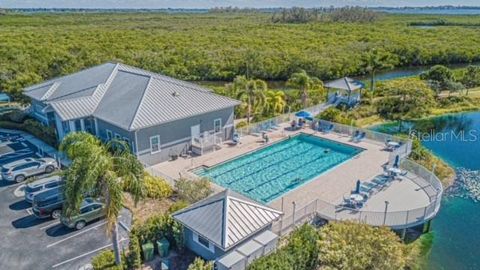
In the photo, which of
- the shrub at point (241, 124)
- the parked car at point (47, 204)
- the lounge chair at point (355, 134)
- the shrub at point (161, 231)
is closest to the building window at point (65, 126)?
the parked car at point (47, 204)

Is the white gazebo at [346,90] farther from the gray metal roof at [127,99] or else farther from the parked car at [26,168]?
the parked car at [26,168]

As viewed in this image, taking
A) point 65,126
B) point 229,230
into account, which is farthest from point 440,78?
point 65,126

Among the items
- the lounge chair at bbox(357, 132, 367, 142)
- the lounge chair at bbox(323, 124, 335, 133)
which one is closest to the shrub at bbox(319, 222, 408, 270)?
the lounge chair at bbox(357, 132, 367, 142)

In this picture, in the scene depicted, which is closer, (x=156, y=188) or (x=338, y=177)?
(x=156, y=188)

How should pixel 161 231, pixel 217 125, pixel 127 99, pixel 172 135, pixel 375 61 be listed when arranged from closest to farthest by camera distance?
pixel 161 231 < pixel 172 135 < pixel 127 99 < pixel 217 125 < pixel 375 61

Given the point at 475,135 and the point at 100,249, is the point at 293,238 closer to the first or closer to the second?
the point at 100,249

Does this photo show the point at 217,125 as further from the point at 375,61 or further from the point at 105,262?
the point at 375,61

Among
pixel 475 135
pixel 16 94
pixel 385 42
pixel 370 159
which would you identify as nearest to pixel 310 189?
pixel 370 159
